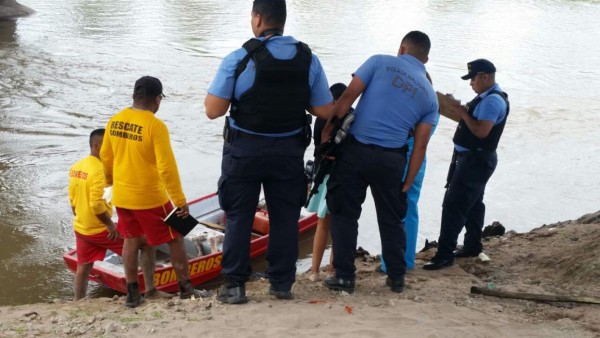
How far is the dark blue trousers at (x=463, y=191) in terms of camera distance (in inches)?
273

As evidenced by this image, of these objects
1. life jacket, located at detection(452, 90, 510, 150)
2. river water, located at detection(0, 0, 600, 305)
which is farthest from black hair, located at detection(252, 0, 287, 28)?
river water, located at detection(0, 0, 600, 305)

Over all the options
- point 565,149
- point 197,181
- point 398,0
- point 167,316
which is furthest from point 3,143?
point 398,0

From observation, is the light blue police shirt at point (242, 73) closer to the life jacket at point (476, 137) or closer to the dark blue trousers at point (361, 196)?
the dark blue trousers at point (361, 196)

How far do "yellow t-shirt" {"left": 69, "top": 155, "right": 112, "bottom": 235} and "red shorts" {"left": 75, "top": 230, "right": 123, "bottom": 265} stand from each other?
5 centimetres

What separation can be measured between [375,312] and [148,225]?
6.24 ft

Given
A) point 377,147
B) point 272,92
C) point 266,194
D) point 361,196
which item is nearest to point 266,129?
point 272,92

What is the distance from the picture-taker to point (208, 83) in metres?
21.4

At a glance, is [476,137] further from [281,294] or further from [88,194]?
[88,194]

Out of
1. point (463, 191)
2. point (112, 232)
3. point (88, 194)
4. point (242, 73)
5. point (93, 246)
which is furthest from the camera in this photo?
point (463, 191)

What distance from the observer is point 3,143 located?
14.9 metres

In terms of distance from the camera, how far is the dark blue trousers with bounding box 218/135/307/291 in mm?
5293

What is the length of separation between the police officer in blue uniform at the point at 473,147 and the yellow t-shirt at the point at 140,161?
2635mm

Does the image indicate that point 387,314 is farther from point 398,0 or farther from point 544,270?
point 398,0

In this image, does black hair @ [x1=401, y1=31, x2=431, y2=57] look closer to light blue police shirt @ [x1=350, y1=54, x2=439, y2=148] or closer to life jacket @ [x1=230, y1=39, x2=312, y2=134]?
light blue police shirt @ [x1=350, y1=54, x2=439, y2=148]
